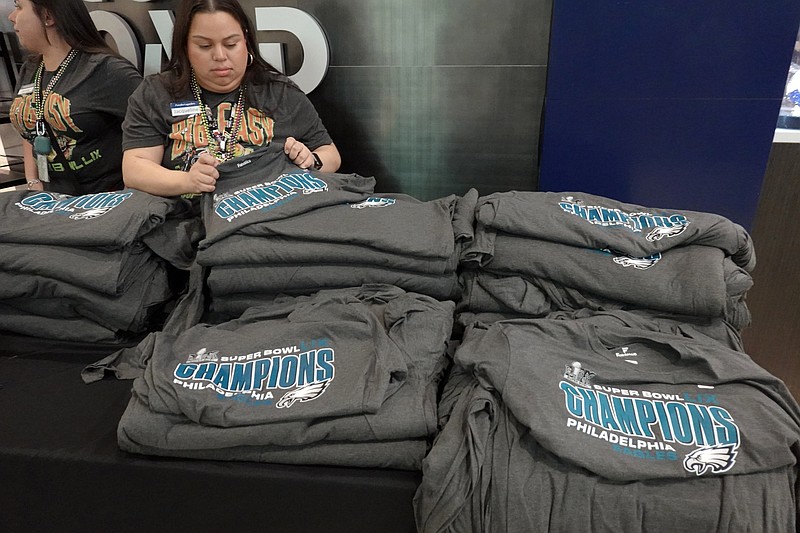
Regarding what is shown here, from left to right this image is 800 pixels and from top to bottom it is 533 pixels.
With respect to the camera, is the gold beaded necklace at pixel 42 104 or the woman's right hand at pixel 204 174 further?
the gold beaded necklace at pixel 42 104

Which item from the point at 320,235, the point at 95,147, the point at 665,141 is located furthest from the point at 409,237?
the point at 95,147

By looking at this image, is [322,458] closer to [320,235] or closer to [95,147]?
[320,235]

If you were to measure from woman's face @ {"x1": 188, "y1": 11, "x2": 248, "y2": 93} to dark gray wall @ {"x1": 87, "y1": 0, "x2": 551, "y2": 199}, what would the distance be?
46 centimetres

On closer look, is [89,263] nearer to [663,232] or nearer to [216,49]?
[216,49]

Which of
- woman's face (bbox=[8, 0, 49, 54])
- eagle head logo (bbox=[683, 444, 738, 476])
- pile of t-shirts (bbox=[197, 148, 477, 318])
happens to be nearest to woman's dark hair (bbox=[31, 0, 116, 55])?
woman's face (bbox=[8, 0, 49, 54])

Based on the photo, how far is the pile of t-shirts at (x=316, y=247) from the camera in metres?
0.97

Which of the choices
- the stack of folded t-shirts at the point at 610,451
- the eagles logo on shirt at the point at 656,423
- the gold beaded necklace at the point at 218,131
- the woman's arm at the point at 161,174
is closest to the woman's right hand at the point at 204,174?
the woman's arm at the point at 161,174

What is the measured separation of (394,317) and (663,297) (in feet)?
1.50

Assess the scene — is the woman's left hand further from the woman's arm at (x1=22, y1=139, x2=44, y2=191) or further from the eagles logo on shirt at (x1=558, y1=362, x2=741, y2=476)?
the woman's arm at (x1=22, y1=139, x2=44, y2=191)

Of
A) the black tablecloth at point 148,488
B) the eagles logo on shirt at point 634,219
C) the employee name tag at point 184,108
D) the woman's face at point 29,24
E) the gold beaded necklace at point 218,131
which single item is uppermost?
the woman's face at point 29,24

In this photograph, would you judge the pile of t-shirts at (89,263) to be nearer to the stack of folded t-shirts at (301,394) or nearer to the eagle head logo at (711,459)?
the stack of folded t-shirts at (301,394)

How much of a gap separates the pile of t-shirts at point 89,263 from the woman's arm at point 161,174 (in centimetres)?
6

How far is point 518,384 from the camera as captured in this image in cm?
74

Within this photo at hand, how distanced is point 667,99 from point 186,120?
121 centimetres
